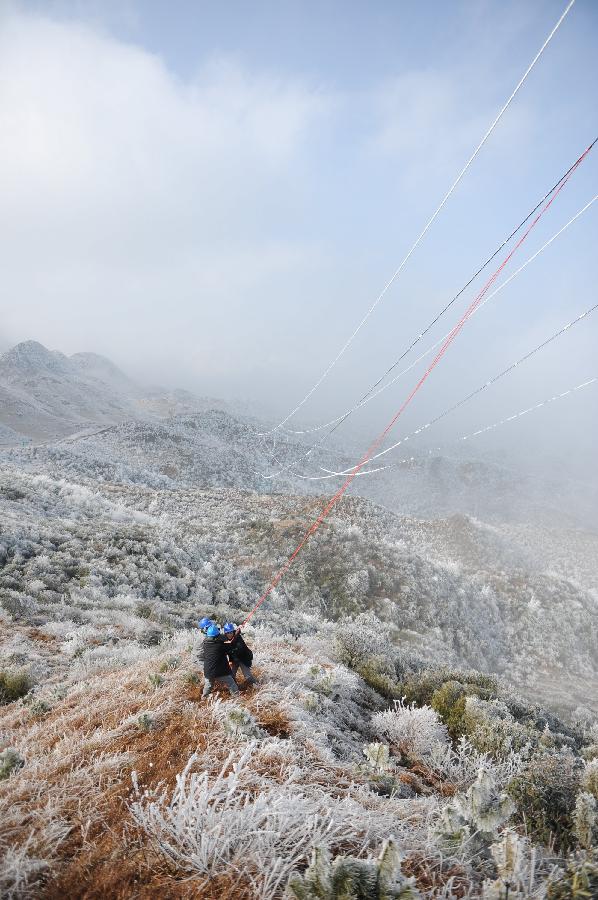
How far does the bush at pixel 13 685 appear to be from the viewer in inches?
279

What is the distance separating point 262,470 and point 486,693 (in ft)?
180

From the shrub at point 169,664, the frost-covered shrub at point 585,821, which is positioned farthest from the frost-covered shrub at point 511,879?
the shrub at point 169,664

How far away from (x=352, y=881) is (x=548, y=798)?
143 inches

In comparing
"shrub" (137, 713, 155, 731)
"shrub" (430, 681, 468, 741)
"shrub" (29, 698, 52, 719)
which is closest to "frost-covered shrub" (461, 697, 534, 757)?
"shrub" (430, 681, 468, 741)

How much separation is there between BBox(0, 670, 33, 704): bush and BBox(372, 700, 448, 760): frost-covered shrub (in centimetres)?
589

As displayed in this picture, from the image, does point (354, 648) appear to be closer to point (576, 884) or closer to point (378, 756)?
point (378, 756)

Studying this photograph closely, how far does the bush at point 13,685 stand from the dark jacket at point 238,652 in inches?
154

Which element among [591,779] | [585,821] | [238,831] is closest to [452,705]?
[591,779]

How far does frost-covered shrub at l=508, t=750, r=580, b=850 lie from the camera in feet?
14.0

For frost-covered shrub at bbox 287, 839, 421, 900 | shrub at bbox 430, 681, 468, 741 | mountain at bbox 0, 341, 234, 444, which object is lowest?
shrub at bbox 430, 681, 468, 741

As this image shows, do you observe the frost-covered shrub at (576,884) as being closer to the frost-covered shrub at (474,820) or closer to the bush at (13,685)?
the frost-covered shrub at (474,820)

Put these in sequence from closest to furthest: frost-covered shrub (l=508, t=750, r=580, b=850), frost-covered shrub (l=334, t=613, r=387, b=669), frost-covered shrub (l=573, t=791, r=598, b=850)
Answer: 1. frost-covered shrub (l=573, t=791, r=598, b=850)
2. frost-covered shrub (l=508, t=750, r=580, b=850)
3. frost-covered shrub (l=334, t=613, r=387, b=669)

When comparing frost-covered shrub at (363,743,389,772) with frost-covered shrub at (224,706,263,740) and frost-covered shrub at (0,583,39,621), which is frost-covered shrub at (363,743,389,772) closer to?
frost-covered shrub at (224,706,263,740)

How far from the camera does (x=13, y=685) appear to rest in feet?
23.5
